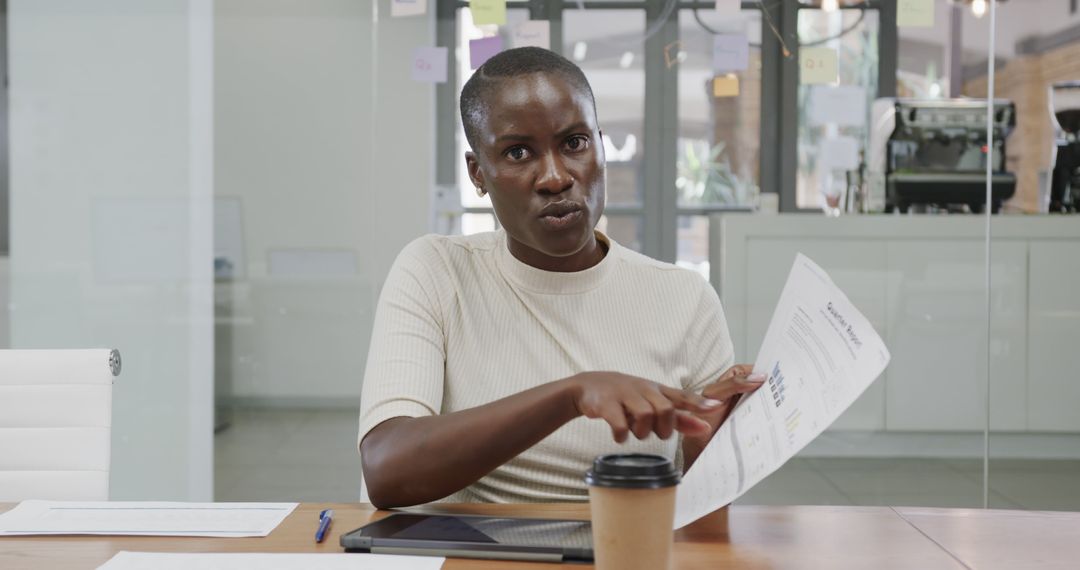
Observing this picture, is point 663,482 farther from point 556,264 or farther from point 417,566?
point 556,264

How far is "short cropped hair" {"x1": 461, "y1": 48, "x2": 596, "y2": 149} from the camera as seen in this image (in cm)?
136

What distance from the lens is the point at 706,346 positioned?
1.50 m

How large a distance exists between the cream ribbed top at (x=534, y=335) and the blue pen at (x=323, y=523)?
0.54ft

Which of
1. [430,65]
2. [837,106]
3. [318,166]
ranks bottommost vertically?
[318,166]

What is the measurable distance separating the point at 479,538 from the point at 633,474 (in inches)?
10.7

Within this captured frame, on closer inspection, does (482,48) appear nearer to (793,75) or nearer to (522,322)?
(793,75)

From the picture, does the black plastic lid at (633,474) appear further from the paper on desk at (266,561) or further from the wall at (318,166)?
→ the wall at (318,166)

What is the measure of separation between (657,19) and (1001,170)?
1.09m

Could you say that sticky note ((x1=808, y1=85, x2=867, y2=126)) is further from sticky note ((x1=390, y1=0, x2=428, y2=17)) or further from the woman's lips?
the woman's lips

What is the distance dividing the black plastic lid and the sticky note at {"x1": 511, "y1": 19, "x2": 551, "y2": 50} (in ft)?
8.31

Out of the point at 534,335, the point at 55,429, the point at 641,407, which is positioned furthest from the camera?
the point at 55,429

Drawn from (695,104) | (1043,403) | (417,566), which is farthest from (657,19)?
(417,566)

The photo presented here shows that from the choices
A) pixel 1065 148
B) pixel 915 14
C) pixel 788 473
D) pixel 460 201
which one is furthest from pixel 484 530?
pixel 1065 148

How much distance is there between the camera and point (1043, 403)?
11.0 ft
